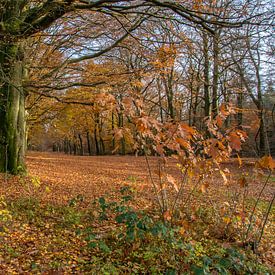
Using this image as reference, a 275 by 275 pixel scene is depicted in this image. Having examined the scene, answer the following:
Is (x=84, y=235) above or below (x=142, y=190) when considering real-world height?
below

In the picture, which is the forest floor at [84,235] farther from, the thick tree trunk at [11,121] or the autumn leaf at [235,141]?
the thick tree trunk at [11,121]

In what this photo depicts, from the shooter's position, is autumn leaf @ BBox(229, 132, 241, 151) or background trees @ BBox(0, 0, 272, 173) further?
background trees @ BBox(0, 0, 272, 173)

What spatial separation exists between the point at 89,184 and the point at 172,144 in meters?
5.22

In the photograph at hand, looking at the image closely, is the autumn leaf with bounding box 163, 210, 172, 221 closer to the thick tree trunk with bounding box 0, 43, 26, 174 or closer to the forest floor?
the forest floor

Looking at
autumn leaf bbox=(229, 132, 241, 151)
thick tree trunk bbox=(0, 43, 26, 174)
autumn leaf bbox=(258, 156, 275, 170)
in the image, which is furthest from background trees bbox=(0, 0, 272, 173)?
autumn leaf bbox=(258, 156, 275, 170)

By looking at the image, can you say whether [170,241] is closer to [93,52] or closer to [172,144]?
[172,144]

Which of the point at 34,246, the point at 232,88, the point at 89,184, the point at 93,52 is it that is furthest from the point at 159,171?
the point at 232,88

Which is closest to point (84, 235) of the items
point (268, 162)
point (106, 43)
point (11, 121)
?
point (268, 162)

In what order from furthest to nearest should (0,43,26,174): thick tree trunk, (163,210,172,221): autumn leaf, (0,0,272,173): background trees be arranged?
(0,43,26,174): thick tree trunk → (0,0,272,173): background trees → (163,210,172,221): autumn leaf

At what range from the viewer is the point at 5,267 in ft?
10.2

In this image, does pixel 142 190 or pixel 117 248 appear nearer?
pixel 117 248

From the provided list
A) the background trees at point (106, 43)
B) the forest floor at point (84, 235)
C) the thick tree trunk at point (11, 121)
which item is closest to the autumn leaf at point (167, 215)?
the forest floor at point (84, 235)

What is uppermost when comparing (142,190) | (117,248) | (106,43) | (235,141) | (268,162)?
(106,43)

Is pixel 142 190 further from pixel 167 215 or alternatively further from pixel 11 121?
pixel 11 121
